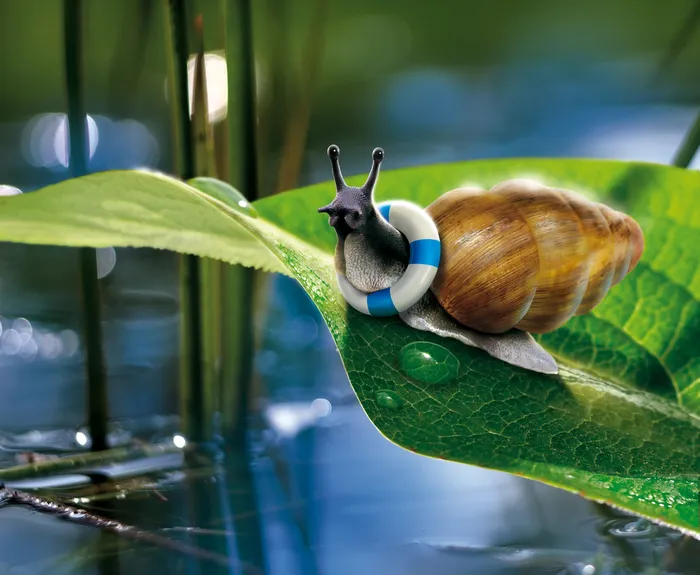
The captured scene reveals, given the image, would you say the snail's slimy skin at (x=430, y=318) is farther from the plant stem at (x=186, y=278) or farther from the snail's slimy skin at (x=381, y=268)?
the plant stem at (x=186, y=278)

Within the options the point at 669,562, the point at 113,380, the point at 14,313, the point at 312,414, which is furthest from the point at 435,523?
the point at 14,313

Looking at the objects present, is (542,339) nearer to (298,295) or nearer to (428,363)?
(428,363)

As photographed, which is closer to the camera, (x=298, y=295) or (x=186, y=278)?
(x=186, y=278)

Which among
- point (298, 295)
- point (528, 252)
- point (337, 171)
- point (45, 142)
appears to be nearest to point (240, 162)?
point (337, 171)

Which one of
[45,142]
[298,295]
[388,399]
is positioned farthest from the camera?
[45,142]

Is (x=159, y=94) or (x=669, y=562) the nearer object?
(x=669, y=562)

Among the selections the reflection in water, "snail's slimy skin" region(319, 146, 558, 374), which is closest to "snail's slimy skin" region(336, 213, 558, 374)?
"snail's slimy skin" region(319, 146, 558, 374)

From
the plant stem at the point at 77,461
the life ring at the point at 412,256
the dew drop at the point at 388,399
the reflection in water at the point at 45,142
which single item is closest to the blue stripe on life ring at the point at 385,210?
the life ring at the point at 412,256

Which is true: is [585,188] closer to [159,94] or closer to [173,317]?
[173,317]
